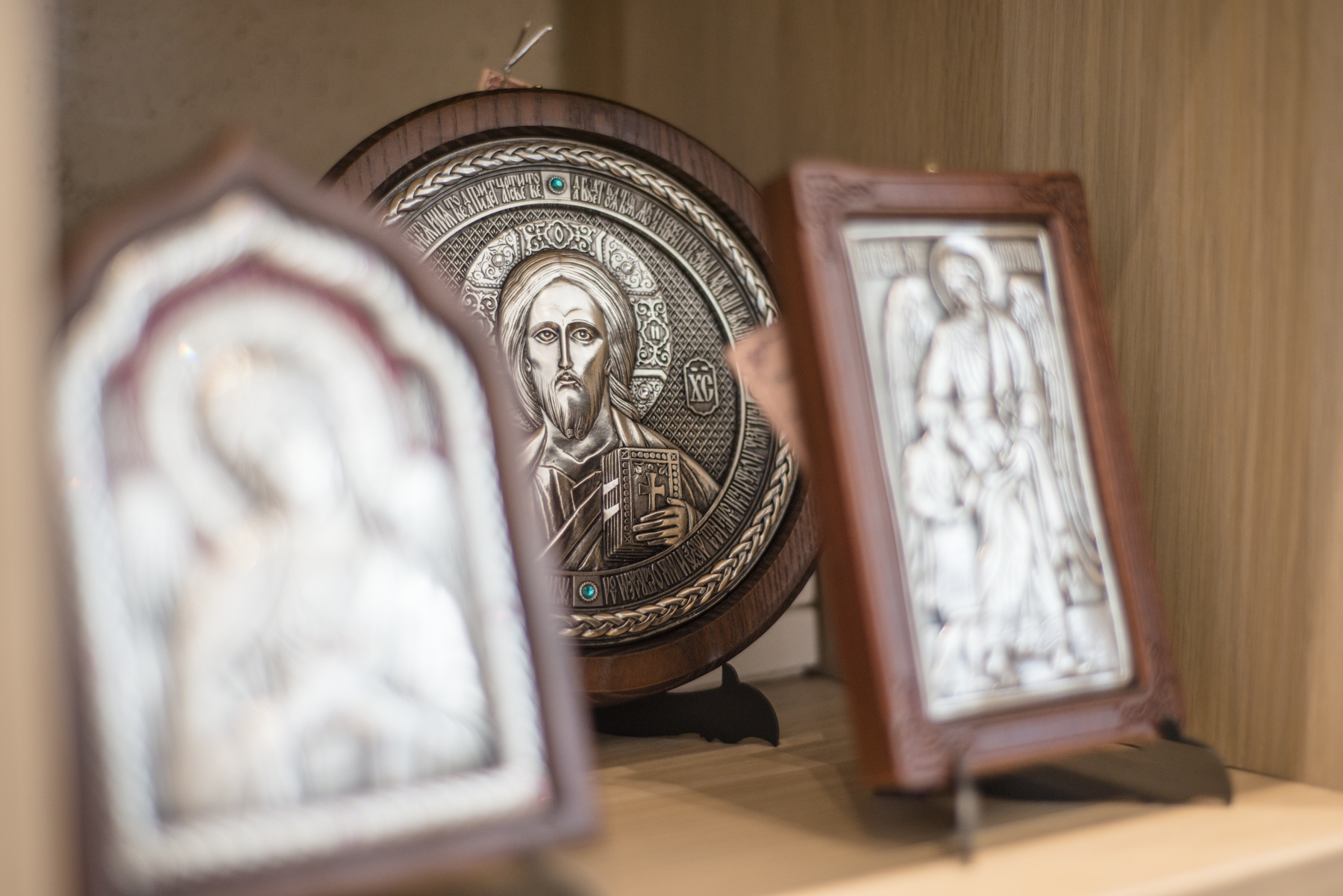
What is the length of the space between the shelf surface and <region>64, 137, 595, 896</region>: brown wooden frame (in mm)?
28

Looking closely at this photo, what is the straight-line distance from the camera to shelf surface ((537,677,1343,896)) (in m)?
0.42

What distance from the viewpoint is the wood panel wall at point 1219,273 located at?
0.51 m

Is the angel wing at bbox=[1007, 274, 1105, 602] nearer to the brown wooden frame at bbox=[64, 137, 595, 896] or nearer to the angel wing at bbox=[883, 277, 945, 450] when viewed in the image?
the angel wing at bbox=[883, 277, 945, 450]

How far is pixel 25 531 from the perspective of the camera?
0.29 metres

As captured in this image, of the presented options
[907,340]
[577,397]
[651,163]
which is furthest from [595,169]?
[907,340]

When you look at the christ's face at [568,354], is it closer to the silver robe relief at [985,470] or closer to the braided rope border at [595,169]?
the braided rope border at [595,169]

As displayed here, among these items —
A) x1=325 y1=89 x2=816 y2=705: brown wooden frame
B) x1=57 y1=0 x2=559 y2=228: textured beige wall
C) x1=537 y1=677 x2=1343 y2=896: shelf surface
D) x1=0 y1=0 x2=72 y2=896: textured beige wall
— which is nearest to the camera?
x1=0 y1=0 x2=72 y2=896: textured beige wall

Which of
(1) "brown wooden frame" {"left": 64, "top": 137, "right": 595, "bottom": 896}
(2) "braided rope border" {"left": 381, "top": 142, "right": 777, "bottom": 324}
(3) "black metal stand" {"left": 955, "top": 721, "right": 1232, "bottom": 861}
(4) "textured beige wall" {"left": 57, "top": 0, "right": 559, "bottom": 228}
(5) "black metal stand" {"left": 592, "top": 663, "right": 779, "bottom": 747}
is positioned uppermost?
(4) "textured beige wall" {"left": 57, "top": 0, "right": 559, "bottom": 228}

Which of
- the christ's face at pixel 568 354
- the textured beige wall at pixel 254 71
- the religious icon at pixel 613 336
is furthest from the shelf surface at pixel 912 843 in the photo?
the textured beige wall at pixel 254 71

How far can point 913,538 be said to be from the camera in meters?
0.47

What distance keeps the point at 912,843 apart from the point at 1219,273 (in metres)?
0.35

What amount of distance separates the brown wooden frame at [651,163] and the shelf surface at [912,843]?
7 cm

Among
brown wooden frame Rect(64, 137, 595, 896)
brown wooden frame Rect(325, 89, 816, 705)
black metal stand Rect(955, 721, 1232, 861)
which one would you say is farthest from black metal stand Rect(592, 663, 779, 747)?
brown wooden frame Rect(64, 137, 595, 896)

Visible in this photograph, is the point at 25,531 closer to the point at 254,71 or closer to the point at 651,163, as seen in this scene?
the point at 651,163
